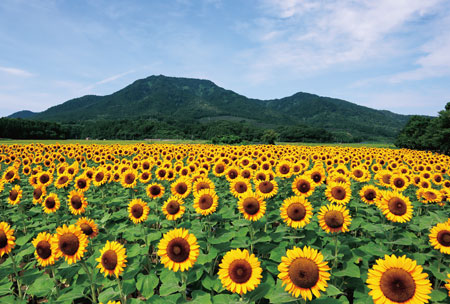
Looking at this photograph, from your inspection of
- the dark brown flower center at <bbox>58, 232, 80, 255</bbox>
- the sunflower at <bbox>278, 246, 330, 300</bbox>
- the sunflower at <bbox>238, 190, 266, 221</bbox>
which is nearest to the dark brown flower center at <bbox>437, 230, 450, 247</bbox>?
the sunflower at <bbox>278, 246, 330, 300</bbox>

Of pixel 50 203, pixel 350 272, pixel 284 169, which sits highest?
pixel 284 169

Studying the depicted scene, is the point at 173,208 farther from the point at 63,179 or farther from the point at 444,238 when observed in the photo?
the point at 63,179

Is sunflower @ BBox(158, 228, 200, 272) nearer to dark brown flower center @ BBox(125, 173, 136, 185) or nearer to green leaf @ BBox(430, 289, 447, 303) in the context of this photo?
green leaf @ BBox(430, 289, 447, 303)

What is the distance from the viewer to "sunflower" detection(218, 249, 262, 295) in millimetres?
3342

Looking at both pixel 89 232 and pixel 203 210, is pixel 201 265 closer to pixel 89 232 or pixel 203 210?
pixel 203 210

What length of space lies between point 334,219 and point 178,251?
116 inches

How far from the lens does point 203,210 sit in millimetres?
5438

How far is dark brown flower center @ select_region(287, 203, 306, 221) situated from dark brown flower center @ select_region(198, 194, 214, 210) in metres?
1.80

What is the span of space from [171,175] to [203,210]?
4.30 meters

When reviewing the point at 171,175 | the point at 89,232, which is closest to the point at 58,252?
the point at 89,232

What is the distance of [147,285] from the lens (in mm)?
4102

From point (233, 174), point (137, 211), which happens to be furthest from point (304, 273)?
point (233, 174)

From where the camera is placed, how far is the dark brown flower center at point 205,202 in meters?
5.48

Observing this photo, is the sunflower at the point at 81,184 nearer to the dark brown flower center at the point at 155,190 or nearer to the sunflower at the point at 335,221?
the dark brown flower center at the point at 155,190
